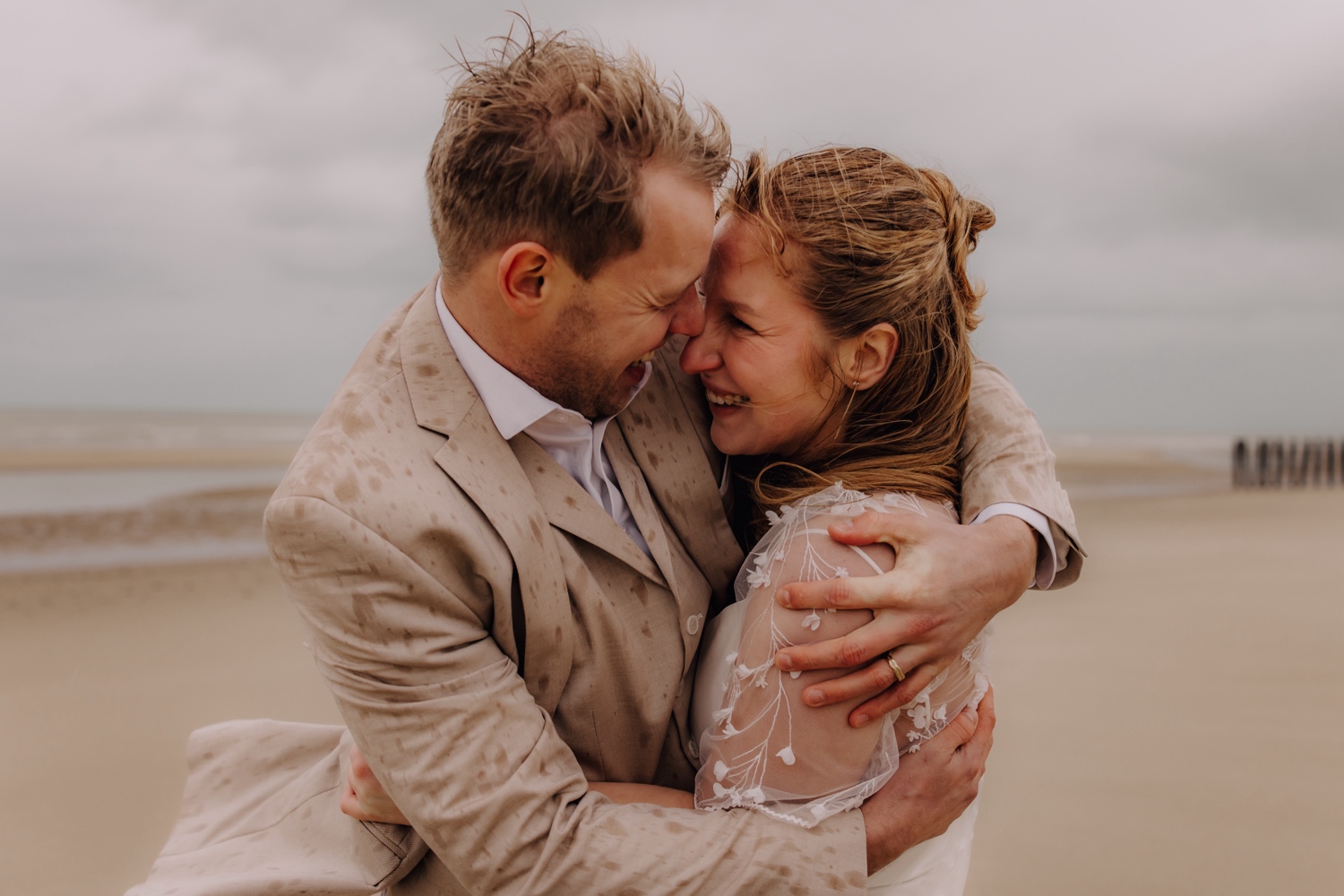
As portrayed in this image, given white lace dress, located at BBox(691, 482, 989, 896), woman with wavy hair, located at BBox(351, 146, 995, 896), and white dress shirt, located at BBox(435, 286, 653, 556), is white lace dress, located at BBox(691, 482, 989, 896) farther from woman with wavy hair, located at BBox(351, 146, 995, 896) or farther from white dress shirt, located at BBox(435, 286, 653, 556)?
white dress shirt, located at BBox(435, 286, 653, 556)

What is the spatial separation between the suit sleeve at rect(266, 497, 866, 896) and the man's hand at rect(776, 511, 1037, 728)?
347 millimetres

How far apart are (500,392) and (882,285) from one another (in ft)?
2.90

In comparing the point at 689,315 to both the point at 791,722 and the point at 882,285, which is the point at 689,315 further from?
the point at 791,722

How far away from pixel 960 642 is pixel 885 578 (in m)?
0.29

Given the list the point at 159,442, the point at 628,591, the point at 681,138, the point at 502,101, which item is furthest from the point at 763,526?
the point at 159,442

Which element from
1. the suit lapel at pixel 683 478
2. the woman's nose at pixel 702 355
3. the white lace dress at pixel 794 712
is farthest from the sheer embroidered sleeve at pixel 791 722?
the woman's nose at pixel 702 355

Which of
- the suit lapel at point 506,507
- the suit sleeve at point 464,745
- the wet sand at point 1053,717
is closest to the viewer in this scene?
the suit sleeve at point 464,745

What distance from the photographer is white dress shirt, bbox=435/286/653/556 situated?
210cm

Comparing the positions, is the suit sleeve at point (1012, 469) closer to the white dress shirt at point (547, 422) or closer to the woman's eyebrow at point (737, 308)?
the woman's eyebrow at point (737, 308)

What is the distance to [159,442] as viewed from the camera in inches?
1072

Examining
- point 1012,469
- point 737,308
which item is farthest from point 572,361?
point 1012,469

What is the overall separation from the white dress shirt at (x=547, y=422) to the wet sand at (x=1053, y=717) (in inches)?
136

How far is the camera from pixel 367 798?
2.05 metres

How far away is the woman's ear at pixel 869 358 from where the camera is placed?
7.66 feet
